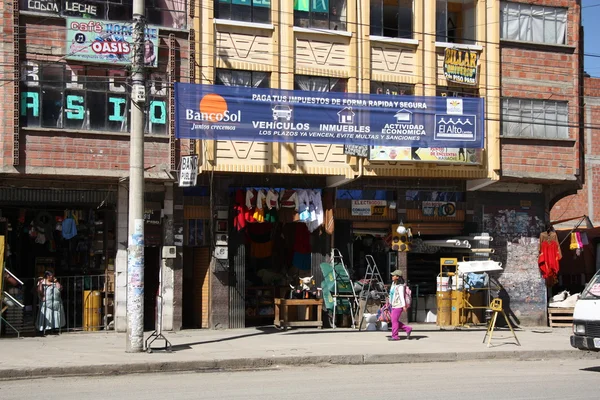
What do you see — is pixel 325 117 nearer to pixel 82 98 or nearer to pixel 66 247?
pixel 82 98

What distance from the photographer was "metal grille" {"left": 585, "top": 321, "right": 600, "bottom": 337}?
46.5 ft

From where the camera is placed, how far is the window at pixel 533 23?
24016mm

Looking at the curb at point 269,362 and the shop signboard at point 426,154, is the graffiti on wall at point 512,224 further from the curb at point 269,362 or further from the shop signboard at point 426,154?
the curb at point 269,362

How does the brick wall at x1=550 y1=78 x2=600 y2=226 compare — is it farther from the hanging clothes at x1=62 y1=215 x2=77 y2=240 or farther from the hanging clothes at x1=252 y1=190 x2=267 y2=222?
the hanging clothes at x1=62 y1=215 x2=77 y2=240

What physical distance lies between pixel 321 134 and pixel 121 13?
568cm

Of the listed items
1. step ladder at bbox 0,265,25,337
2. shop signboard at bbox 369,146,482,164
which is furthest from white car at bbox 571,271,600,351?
step ladder at bbox 0,265,25,337

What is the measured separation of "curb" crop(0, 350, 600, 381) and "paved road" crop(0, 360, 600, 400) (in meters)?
0.39

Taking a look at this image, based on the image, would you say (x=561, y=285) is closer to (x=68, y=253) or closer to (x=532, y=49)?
(x=532, y=49)

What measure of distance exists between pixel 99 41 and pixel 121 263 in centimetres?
547

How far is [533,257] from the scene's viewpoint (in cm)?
2445

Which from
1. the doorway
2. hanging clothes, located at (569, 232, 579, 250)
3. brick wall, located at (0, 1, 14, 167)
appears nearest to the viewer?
brick wall, located at (0, 1, 14, 167)

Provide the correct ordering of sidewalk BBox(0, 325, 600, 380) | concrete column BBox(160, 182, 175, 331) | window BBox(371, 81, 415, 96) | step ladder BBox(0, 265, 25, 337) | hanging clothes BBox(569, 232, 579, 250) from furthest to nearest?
1. hanging clothes BBox(569, 232, 579, 250)
2. window BBox(371, 81, 415, 96)
3. concrete column BBox(160, 182, 175, 331)
4. step ladder BBox(0, 265, 25, 337)
5. sidewalk BBox(0, 325, 600, 380)

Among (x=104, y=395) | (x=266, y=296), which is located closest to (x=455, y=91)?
(x=266, y=296)

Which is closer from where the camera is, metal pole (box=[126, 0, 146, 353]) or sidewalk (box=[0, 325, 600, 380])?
sidewalk (box=[0, 325, 600, 380])
